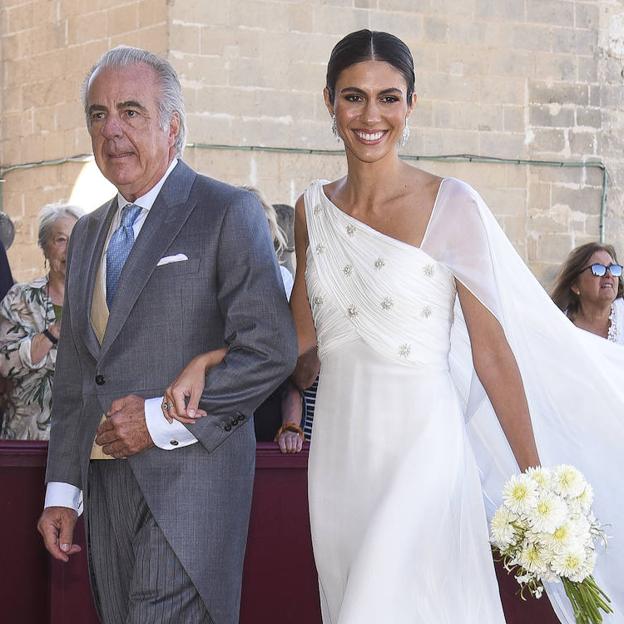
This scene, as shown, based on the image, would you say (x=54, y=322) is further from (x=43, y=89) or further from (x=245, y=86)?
(x=43, y=89)

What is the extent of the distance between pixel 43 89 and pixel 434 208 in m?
10.2

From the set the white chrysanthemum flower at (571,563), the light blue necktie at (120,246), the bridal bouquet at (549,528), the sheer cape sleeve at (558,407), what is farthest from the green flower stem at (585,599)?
the light blue necktie at (120,246)

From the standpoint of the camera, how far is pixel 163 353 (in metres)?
3.61

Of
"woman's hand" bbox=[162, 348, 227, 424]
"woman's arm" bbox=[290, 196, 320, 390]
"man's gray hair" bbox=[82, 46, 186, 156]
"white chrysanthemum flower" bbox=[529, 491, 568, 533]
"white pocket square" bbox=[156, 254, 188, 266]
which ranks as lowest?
"white chrysanthemum flower" bbox=[529, 491, 568, 533]

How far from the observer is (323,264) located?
402 centimetres

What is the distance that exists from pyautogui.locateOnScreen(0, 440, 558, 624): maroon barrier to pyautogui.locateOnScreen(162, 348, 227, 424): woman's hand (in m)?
1.92

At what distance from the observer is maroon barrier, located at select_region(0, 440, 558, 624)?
525cm

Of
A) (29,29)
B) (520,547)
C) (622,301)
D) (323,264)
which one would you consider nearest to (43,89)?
(29,29)

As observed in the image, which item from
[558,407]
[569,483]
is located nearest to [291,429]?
[558,407]

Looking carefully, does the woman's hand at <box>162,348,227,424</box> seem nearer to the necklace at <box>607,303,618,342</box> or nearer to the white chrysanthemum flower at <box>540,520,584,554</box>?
the white chrysanthemum flower at <box>540,520,584,554</box>

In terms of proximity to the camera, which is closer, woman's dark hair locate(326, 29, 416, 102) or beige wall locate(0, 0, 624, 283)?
woman's dark hair locate(326, 29, 416, 102)

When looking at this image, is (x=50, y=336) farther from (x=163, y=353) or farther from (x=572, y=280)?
(x=572, y=280)

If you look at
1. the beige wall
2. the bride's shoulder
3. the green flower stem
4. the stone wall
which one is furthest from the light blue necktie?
the stone wall

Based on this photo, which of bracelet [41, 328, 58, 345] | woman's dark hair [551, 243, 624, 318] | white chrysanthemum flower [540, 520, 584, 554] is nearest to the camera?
white chrysanthemum flower [540, 520, 584, 554]
